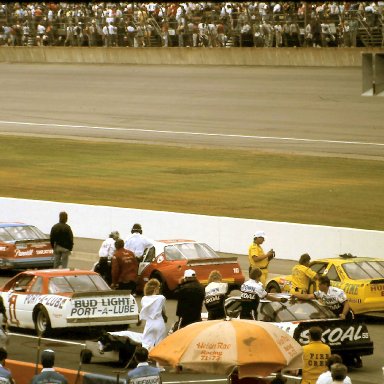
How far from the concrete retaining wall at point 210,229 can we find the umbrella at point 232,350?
561 inches

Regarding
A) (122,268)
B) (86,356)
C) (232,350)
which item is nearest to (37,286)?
(122,268)

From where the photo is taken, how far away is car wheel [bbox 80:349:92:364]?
13148 millimetres

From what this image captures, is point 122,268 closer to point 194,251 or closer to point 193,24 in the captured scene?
point 194,251

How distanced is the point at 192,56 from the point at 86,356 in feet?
144

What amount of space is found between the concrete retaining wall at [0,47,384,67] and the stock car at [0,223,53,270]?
2805cm

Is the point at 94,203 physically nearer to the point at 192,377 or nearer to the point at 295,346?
the point at 192,377

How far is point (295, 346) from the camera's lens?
1038 centimetres

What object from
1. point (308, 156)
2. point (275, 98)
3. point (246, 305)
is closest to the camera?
point (246, 305)

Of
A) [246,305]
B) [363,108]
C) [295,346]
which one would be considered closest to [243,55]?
[363,108]

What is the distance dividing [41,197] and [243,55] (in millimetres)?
23150

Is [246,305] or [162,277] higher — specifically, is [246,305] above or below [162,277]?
above

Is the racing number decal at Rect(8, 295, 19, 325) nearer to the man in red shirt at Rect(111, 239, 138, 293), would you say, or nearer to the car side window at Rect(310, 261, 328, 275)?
the man in red shirt at Rect(111, 239, 138, 293)

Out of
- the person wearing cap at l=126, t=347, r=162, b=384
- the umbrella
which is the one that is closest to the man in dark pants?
the umbrella

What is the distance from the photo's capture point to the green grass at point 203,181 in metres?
31.7
